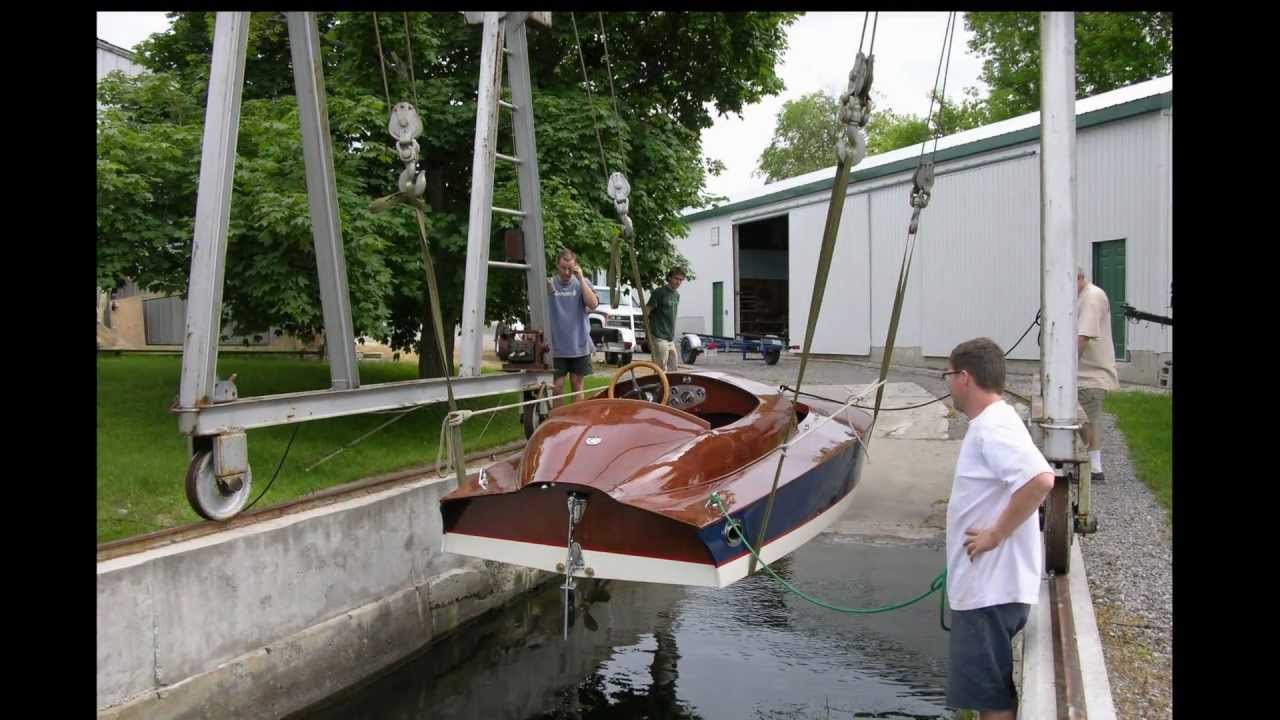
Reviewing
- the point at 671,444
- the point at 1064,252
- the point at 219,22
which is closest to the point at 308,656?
the point at 671,444

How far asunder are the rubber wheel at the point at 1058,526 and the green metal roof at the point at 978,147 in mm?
5569

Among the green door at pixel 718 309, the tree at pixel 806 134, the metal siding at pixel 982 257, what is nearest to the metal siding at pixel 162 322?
the green door at pixel 718 309

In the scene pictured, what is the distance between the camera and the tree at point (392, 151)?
870 centimetres

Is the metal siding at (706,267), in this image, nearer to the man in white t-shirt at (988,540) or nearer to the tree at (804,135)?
the man in white t-shirt at (988,540)

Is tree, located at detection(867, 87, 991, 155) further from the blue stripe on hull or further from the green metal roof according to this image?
the blue stripe on hull

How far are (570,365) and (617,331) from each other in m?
13.6

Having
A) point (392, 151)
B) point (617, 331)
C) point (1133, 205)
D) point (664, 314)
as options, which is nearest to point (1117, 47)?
point (1133, 205)

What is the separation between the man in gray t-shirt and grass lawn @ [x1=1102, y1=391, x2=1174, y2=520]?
5.15 meters

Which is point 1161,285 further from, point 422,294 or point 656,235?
point 422,294

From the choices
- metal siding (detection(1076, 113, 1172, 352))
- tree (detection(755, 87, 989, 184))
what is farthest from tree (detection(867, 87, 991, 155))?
metal siding (detection(1076, 113, 1172, 352))

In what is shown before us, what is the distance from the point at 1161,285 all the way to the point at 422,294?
441 inches

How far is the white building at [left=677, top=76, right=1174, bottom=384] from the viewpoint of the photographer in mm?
14547

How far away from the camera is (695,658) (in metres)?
6.63

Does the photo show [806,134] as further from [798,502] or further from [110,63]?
[798,502]
